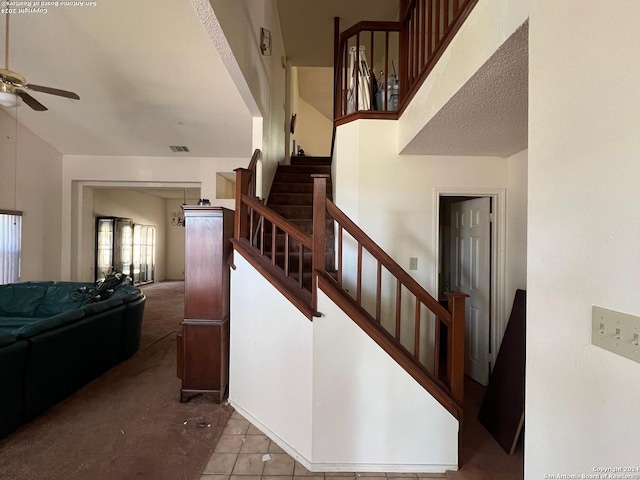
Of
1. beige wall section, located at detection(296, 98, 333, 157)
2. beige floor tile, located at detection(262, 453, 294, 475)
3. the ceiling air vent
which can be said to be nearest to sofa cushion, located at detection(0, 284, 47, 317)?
the ceiling air vent

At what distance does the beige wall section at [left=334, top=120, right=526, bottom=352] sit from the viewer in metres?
3.01

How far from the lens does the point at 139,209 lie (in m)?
9.36

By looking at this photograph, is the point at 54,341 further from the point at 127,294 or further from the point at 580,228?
the point at 580,228

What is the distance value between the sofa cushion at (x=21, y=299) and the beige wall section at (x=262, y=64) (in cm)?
358

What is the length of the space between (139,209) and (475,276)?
9247 millimetres

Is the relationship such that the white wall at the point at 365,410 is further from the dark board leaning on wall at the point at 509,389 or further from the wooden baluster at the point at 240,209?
the wooden baluster at the point at 240,209

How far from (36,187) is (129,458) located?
17.9 ft

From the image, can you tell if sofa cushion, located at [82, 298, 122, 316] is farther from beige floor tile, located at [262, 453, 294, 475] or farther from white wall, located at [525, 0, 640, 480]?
white wall, located at [525, 0, 640, 480]

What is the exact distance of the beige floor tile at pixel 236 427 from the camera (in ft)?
7.88

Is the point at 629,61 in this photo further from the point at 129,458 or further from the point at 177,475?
the point at 129,458

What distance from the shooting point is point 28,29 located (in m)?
3.48

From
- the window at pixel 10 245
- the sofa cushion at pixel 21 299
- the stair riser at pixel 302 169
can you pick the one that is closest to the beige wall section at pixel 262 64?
the stair riser at pixel 302 169

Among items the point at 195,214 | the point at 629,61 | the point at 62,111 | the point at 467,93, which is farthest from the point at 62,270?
the point at 629,61

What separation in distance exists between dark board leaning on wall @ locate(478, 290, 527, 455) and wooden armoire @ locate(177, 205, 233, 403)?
2.23m
